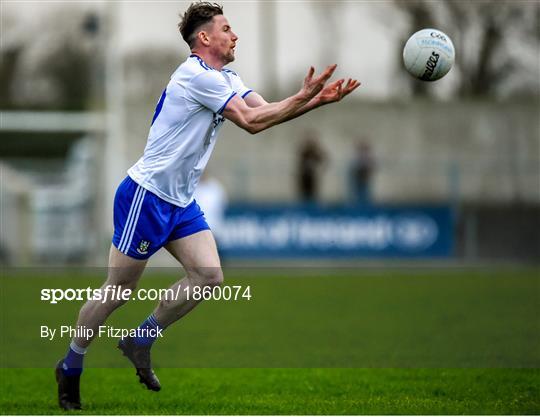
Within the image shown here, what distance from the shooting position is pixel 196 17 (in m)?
7.83

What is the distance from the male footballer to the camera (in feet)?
25.4

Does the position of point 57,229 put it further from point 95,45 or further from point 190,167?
point 190,167

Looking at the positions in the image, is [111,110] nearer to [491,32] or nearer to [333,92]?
[491,32]

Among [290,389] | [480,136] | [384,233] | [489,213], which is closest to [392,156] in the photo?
[480,136]

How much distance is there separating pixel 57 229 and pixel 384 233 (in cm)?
724

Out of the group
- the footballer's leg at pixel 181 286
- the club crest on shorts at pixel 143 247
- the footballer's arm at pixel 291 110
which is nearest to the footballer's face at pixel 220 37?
the footballer's arm at pixel 291 110

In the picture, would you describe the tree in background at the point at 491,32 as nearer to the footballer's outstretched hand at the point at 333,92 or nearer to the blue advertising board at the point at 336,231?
the blue advertising board at the point at 336,231

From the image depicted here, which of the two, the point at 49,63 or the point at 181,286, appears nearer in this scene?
the point at 181,286

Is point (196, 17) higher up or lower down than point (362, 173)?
higher up

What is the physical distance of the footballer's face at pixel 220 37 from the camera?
25.6 ft

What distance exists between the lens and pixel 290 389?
8773mm

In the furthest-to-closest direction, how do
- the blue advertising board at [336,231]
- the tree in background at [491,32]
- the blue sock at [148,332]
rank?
1. the tree in background at [491,32]
2. the blue advertising board at [336,231]
3. the blue sock at [148,332]

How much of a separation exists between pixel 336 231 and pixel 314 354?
14487 millimetres

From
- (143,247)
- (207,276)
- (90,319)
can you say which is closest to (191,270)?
(207,276)
